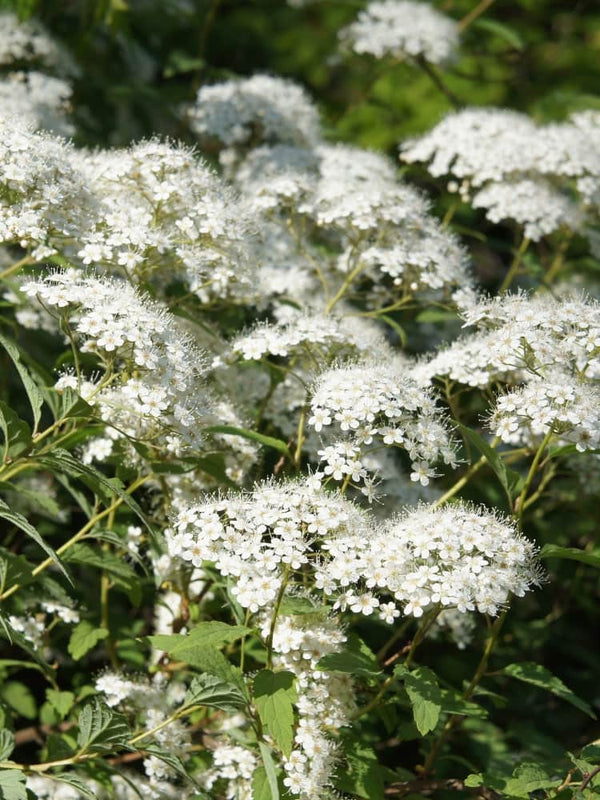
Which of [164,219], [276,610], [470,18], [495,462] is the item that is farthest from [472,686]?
[470,18]

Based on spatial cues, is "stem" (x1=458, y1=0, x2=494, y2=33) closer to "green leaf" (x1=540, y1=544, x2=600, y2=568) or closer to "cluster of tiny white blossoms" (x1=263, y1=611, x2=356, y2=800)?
"green leaf" (x1=540, y1=544, x2=600, y2=568)

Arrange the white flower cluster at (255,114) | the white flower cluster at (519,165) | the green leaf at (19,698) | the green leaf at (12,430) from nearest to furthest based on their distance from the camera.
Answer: the green leaf at (12,430), the green leaf at (19,698), the white flower cluster at (519,165), the white flower cluster at (255,114)

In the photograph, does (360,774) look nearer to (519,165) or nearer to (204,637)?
(204,637)

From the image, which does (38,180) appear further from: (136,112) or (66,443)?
(136,112)

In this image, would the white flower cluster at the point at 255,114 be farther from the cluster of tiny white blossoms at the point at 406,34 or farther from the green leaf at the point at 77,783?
the green leaf at the point at 77,783

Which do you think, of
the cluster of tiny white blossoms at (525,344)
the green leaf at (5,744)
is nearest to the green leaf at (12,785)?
the green leaf at (5,744)

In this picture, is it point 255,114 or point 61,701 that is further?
point 255,114
